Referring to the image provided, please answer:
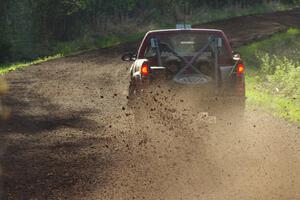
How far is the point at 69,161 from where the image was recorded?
793 centimetres

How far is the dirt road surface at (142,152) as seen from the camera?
656 centimetres

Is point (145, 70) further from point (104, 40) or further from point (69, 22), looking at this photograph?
point (69, 22)

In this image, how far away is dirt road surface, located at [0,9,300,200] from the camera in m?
6.56

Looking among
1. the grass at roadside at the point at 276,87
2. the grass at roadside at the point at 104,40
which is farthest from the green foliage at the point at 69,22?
the grass at roadside at the point at 276,87

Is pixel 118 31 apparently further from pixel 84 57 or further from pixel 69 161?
pixel 69 161

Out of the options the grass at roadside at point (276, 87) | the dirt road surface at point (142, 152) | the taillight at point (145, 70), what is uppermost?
the taillight at point (145, 70)

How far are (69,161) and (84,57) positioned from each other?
16.5 meters

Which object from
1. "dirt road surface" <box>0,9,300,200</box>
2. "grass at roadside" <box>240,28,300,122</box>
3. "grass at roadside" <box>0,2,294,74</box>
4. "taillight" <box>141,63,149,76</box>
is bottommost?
"grass at roadside" <box>0,2,294,74</box>

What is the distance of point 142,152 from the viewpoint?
835 centimetres

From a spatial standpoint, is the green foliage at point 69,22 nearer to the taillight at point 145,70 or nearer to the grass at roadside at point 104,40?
the grass at roadside at point 104,40

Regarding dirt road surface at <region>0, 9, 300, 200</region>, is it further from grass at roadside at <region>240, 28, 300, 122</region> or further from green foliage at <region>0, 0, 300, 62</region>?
green foliage at <region>0, 0, 300, 62</region>

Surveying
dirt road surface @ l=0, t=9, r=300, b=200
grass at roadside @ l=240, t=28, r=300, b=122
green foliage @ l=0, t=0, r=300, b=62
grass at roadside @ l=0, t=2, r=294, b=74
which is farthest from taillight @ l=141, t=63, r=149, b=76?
green foliage @ l=0, t=0, r=300, b=62

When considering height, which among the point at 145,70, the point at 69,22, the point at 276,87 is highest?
the point at 145,70

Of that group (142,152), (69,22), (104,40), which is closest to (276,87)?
(142,152)
